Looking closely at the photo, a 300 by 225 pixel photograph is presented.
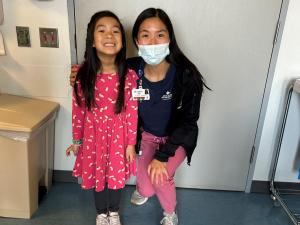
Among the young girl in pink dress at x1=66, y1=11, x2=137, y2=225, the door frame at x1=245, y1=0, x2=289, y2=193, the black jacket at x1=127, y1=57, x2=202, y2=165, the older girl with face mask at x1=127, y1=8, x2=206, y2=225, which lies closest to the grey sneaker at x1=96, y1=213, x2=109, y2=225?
the young girl in pink dress at x1=66, y1=11, x2=137, y2=225

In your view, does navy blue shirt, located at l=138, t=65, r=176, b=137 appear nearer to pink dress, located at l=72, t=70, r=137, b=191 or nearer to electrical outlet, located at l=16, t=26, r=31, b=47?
pink dress, located at l=72, t=70, r=137, b=191

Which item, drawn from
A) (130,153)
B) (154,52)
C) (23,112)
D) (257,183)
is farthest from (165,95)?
(257,183)

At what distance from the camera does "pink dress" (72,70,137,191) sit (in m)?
1.48

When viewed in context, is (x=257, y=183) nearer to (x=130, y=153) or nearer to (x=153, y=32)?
(x=130, y=153)

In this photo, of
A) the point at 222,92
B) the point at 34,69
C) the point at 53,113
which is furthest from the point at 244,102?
the point at 34,69

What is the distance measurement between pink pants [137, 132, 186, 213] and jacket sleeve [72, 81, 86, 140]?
378 mm

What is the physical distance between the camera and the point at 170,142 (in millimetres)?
1580

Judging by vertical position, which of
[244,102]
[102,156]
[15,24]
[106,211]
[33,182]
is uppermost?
[15,24]

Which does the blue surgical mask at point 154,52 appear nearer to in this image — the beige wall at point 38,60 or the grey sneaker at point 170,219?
the beige wall at point 38,60

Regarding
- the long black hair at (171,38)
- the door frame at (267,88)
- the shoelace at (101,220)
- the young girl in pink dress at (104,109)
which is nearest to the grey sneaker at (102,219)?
the shoelace at (101,220)

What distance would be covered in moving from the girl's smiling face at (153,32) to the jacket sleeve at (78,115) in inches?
15.6

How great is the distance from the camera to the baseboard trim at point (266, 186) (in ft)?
6.83

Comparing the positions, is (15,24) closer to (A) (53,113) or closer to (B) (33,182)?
(A) (53,113)

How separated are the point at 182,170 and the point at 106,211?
0.60m
